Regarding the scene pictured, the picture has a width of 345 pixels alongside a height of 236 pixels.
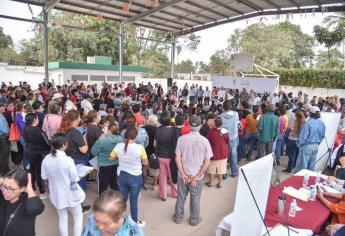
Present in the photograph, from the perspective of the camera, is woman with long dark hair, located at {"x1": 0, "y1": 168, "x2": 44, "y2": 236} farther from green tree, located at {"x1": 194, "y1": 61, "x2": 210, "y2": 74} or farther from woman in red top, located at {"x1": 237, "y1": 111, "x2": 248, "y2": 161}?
green tree, located at {"x1": 194, "y1": 61, "x2": 210, "y2": 74}

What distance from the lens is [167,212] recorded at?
14.4ft

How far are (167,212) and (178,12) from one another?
1226 centimetres

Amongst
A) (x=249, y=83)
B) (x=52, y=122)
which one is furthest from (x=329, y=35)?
(x=52, y=122)

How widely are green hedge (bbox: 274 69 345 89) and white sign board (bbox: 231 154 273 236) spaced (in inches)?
789

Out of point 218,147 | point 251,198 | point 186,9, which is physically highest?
point 186,9

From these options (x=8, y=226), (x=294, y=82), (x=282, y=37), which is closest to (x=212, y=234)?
(x=8, y=226)

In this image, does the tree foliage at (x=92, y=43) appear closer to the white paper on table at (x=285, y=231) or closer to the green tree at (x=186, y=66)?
the green tree at (x=186, y=66)

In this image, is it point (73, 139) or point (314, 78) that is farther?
point (314, 78)

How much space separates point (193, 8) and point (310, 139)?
A: 1057cm

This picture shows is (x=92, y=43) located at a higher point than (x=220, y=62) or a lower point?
higher

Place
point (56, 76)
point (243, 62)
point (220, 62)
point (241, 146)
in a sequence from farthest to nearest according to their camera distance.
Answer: point (220, 62), point (56, 76), point (243, 62), point (241, 146)

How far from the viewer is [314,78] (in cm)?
2073

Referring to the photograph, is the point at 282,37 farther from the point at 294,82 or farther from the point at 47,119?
the point at 47,119

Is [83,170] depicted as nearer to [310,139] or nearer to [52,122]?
[52,122]
